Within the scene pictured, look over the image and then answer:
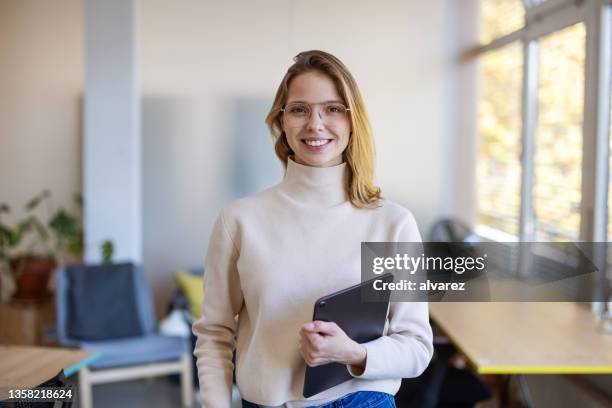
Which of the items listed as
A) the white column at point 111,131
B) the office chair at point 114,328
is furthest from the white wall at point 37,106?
the office chair at point 114,328

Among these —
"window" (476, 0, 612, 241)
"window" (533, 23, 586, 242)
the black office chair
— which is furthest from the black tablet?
"window" (533, 23, 586, 242)

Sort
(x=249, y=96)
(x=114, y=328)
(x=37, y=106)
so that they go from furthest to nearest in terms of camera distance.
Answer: (x=37, y=106) → (x=114, y=328) → (x=249, y=96)

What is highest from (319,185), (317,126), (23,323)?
(317,126)

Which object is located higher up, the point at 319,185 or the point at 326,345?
the point at 319,185

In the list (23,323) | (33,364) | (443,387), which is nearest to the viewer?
(33,364)

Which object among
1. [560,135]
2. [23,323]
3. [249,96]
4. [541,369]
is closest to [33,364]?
[249,96]

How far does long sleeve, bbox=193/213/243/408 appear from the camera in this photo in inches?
53.6

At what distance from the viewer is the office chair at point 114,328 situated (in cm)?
410

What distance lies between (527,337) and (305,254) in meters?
1.62

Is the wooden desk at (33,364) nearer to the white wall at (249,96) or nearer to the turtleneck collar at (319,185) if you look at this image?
the white wall at (249,96)

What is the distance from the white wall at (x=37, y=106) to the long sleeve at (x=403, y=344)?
4834 mm

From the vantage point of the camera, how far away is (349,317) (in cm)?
128

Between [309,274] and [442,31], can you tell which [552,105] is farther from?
[309,274]

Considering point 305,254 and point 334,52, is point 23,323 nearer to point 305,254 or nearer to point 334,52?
point 334,52
